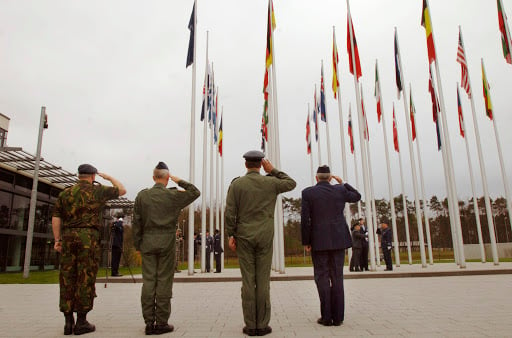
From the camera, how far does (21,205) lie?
2175 cm

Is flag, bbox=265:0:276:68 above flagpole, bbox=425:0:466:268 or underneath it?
above

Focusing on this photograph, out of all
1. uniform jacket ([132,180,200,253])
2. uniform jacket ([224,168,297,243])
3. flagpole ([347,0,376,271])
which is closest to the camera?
uniform jacket ([224,168,297,243])

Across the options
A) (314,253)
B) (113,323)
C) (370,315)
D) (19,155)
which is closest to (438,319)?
(370,315)

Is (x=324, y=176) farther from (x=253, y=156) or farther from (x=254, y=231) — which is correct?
(x=254, y=231)

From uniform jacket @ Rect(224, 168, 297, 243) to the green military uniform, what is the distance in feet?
2.03

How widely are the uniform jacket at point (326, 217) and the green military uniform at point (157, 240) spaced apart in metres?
1.54

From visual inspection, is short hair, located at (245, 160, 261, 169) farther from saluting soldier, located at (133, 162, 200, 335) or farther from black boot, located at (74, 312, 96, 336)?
black boot, located at (74, 312, 96, 336)

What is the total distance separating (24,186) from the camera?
73.0 ft

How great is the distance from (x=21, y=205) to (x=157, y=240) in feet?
71.7

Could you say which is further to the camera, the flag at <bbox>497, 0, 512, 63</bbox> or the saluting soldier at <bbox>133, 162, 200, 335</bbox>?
the flag at <bbox>497, 0, 512, 63</bbox>

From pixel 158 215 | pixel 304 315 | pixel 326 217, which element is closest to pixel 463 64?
pixel 326 217

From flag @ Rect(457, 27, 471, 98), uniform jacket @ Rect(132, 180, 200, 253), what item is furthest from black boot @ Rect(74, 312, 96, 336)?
flag @ Rect(457, 27, 471, 98)

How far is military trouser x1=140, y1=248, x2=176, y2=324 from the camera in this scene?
411 centimetres

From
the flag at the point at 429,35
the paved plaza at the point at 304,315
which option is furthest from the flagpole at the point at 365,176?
the paved plaza at the point at 304,315
